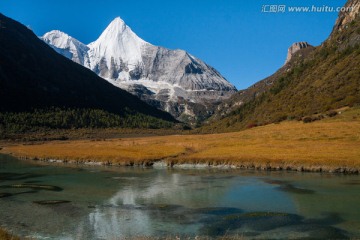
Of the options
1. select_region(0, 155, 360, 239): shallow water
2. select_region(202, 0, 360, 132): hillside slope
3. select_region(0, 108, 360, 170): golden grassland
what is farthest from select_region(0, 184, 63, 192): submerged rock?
select_region(202, 0, 360, 132): hillside slope

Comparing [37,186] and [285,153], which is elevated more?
[285,153]

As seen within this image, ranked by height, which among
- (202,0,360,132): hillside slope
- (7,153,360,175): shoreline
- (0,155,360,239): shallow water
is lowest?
(0,155,360,239): shallow water

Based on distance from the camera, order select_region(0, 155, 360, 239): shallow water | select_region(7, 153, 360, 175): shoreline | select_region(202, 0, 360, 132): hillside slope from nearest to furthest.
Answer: select_region(0, 155, 360, 239): shallow water
select_region(7, 153, 360, 175): shoreline
select_region(202, 0, 360, 132): hillside slope

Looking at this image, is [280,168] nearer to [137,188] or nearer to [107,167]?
[137,188]

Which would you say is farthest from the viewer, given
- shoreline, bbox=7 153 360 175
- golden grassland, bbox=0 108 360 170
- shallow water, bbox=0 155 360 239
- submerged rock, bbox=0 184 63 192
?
golden grassland, bbox=0 108 360 170

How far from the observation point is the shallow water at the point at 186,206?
2722 centimetres

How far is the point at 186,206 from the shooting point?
35.9 meters

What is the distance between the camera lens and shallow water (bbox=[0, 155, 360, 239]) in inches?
1072

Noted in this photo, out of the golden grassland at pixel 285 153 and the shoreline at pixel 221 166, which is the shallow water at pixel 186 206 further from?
the golden grassland at pixel 285 153

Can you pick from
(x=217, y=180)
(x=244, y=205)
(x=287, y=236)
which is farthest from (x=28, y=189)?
(x=287, y=236)

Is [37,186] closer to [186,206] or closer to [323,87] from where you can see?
[186,206]

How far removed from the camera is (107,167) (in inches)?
2960

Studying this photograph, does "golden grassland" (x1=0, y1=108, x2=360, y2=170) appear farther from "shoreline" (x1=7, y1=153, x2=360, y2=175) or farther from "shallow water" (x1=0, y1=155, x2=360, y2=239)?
"shallow water" (x1=0, y1=155, x2=360, y2=239)

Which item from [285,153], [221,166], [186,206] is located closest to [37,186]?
[186,206]
